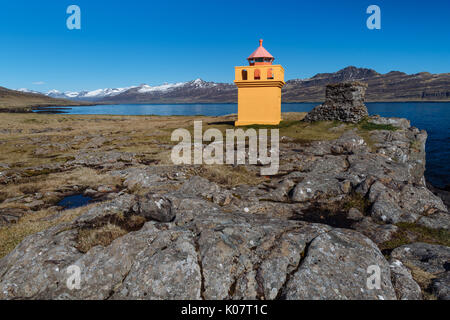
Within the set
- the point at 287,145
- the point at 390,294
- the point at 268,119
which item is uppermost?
the point at 268,119

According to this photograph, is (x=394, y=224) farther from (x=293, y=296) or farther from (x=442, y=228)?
(x=293, y=296)

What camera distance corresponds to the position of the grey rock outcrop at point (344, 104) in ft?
95.1

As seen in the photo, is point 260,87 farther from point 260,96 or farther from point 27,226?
point 27,226

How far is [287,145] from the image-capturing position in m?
22.6

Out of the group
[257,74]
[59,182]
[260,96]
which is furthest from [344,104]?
[59,182]

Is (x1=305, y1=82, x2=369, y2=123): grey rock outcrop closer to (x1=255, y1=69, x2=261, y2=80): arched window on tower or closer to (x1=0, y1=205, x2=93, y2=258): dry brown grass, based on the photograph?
(x1=255, y1=69, x2=261, y2=80): arched window on tower

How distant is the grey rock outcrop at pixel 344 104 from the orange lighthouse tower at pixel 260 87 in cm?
632

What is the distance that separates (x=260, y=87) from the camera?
108 feet

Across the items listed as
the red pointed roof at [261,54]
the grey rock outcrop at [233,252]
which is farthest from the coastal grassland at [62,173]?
the red pointed roof at [261,54]

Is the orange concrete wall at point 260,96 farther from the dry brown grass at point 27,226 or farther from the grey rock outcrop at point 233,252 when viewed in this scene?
the dry brown grass at point 27,226

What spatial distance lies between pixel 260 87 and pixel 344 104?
36.5ft
